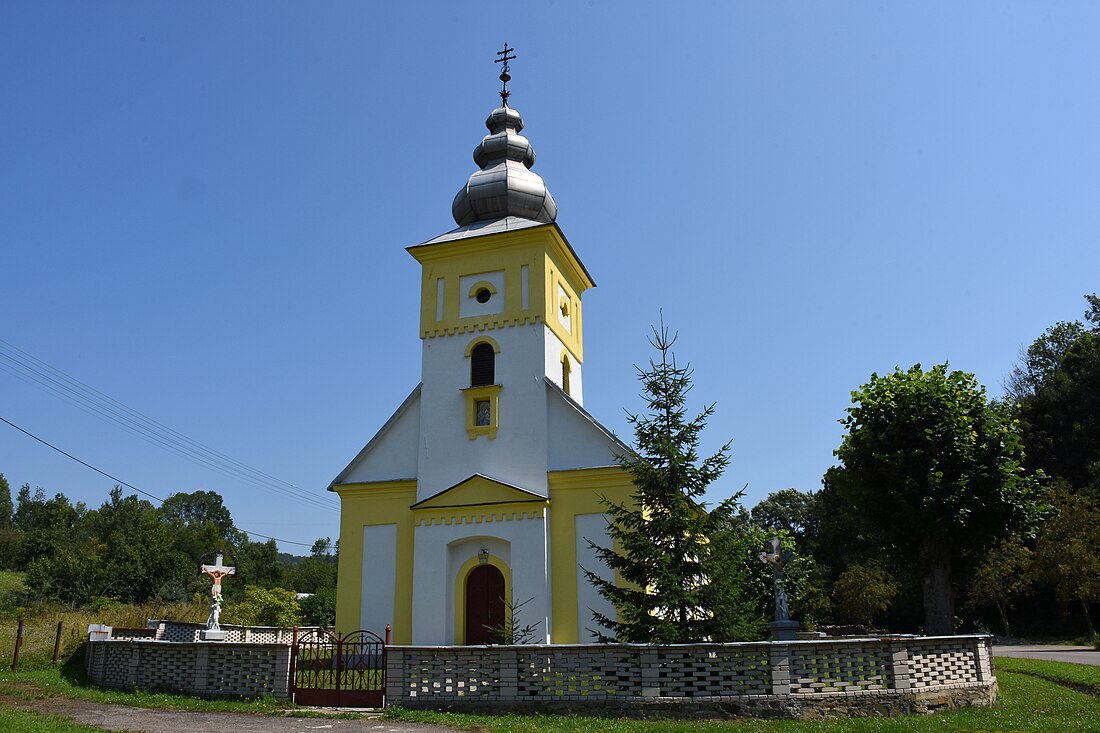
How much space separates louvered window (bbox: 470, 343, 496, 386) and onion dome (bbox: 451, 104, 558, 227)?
14.4ft

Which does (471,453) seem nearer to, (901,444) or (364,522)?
(364,522)

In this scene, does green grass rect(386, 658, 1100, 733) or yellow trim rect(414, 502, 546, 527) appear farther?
yellow trim rect(414, 502, 546, 527)

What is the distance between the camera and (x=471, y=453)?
2141cm

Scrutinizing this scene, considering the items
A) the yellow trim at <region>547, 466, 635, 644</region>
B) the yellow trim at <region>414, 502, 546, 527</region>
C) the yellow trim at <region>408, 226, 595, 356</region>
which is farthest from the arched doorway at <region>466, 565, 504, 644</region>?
the yellow trim at <region>408, 226, 595, 356</region>

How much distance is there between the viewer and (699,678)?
11109mm

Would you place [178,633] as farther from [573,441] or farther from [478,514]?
[573,441]

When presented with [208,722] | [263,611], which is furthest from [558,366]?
[263,611]

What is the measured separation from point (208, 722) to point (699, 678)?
6587 millimetres

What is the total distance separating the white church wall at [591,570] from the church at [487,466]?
34 mm

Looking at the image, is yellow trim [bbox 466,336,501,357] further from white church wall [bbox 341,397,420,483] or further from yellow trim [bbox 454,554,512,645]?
yellow trim [bbox 454,554,512,645]

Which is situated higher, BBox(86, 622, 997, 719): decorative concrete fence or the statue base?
the statue base

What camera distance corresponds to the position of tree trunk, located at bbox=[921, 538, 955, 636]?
19984mm

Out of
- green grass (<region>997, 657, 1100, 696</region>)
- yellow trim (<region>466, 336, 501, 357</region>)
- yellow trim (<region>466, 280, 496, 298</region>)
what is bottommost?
green grass (<region>997, 657, 1100, 696</region>)

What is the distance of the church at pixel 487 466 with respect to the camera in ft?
64.8
